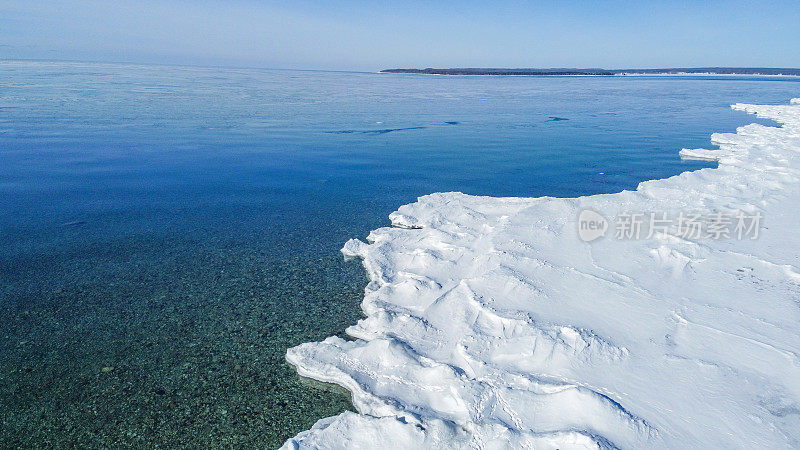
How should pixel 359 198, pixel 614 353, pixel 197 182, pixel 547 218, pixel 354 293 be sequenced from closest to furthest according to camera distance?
pixel 614 353 → pixel 354 293 → pixel 547 218 → pixel 359 198 → pixel 197 182

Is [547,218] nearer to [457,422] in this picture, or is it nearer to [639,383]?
[639,383]

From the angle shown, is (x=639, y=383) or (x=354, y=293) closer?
(x=639, y=383)

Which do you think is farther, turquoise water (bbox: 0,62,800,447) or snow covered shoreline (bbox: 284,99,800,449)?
turquoise water (bbox: 0,62,800,447)

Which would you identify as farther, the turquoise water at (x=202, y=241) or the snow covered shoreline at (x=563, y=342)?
the turquoise water at (x=202, y=241)

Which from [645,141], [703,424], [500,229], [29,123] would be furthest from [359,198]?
[29,123]
